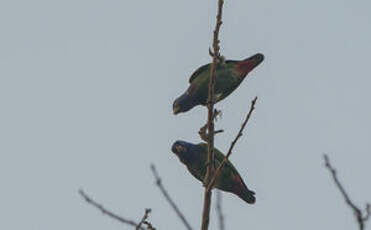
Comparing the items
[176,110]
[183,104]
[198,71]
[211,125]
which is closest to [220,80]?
[198,71]

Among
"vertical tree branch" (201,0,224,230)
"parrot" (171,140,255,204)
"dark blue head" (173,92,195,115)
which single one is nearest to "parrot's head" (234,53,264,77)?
"dark blue head" (173,92,195,115)

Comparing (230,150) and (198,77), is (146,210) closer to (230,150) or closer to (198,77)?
(230,150)

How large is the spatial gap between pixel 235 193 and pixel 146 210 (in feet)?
12.4

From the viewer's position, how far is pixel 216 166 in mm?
7223

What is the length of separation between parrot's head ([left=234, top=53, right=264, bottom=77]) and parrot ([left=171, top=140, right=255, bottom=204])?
3.41ft

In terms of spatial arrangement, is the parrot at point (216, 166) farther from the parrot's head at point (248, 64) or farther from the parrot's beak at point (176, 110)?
the parrot's head at point (248, 64)

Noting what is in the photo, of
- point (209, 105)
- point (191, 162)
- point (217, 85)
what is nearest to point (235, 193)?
point (191, 162)

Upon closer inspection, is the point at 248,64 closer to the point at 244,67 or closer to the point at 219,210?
the point at 244,67

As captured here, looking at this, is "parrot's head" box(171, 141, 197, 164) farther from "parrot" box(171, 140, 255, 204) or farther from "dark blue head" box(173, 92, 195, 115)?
"dark blue head" box(173, 92, 195, 115)

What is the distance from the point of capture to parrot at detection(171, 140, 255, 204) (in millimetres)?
7133

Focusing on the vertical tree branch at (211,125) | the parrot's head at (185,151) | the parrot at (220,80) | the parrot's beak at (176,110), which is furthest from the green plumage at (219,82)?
the vertical tree branch at (211,125)

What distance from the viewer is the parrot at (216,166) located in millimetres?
7133

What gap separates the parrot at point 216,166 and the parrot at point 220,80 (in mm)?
565

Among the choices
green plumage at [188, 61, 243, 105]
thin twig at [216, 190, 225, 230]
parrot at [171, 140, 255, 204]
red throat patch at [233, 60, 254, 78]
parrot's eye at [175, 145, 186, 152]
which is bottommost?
thin twig at [216, 190, 225, 230]
